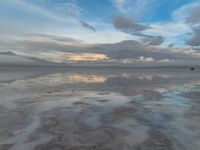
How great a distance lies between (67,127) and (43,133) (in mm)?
1118

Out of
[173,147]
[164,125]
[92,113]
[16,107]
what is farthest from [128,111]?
[16,107]

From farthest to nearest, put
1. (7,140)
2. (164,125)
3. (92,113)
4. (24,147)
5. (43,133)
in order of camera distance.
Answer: (92,113) → (164,125) → (43,133) → (7,140) → (24,147)

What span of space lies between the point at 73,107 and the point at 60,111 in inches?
50.4

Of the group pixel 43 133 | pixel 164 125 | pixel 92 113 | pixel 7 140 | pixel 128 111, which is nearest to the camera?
pixel 7 140

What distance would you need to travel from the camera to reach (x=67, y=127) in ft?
28.8

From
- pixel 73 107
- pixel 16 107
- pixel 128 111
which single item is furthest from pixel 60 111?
pixel 128 111

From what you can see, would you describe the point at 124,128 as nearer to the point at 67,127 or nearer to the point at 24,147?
the point at 67,127

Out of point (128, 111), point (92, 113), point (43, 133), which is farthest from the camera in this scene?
point (128, 111)

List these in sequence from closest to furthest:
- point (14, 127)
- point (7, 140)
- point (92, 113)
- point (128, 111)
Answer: point (7, 140) → point (14, 127) → point (92, 113) → point (128, 111)

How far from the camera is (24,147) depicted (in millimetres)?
6648

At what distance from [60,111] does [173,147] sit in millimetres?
6193

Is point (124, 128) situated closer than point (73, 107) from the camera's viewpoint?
Yes

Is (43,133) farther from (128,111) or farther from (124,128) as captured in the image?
(128,111)

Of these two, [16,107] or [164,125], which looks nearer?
[164,125]
